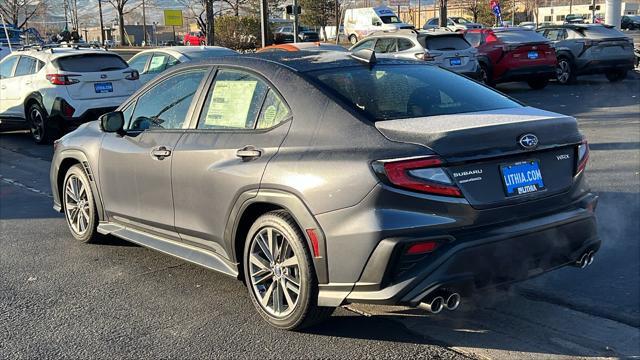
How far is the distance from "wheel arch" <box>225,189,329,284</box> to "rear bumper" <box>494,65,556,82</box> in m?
14.1

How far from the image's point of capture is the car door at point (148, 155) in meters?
4.67

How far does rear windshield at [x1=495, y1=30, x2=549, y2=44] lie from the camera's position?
17172mm

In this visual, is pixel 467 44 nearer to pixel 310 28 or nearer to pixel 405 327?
pixel 405 327

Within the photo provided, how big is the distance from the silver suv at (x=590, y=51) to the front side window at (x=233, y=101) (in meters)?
15.6

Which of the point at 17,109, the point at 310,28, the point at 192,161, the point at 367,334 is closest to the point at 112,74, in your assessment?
the point at 17,109

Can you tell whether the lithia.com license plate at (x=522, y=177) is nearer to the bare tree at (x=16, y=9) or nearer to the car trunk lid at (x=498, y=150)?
the car trunk lid at (x=498, y=150)

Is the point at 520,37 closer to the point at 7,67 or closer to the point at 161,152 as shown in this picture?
the point at 7,67

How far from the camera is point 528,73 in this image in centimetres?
1694

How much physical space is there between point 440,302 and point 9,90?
36.8 ft

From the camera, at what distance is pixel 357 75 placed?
421 cm

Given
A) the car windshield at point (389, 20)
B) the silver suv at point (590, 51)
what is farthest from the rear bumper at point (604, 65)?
the car windshield at point (389, 20)

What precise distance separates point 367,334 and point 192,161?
1.56 meters

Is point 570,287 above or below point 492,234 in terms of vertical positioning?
below

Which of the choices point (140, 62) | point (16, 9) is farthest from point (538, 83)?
point (16, 9)
